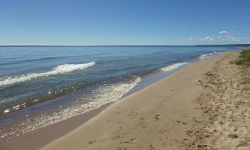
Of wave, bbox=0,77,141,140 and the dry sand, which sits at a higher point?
the dry sand

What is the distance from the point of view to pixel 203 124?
9219 millimetres

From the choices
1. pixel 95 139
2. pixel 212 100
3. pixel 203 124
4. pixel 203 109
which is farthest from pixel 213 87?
pixel 95 139

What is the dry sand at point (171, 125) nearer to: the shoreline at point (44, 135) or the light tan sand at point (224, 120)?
the light tan sand at point (224, 120)

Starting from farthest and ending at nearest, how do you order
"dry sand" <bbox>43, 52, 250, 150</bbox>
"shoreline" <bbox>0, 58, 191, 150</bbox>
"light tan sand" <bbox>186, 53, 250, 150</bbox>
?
"shoreline" <bbox>0, 58, 191, 150</bbox> < "dry sand" <bbox>43, 52, 250, 150</bbox> < "light tan sand" <bbox>186, 53, 250, 150</bbox>

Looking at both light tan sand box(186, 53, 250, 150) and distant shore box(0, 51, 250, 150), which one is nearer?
light tan sand box(186, 53, 250, 150)

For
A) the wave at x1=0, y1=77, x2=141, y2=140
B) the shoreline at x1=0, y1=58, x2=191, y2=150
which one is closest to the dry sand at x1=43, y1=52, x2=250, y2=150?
the shoreline at x1=0, y1=58, x2=191, y2=150

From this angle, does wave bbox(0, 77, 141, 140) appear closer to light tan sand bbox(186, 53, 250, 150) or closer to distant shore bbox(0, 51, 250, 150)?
distant shore bbox(0, 51, 250, 150)

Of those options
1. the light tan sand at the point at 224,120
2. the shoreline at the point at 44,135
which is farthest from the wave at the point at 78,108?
the light tan sand at the point at 224,120

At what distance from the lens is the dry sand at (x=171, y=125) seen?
25.6ft

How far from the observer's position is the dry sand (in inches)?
307

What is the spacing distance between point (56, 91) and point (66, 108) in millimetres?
5057

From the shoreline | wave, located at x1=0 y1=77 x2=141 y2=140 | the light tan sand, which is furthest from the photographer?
wave, located at x1=0 y1=77 x2=141 y2=140

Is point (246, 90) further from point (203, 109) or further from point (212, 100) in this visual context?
point (203, 109)

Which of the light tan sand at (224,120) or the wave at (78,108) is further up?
the light tan sand at (224,120)
